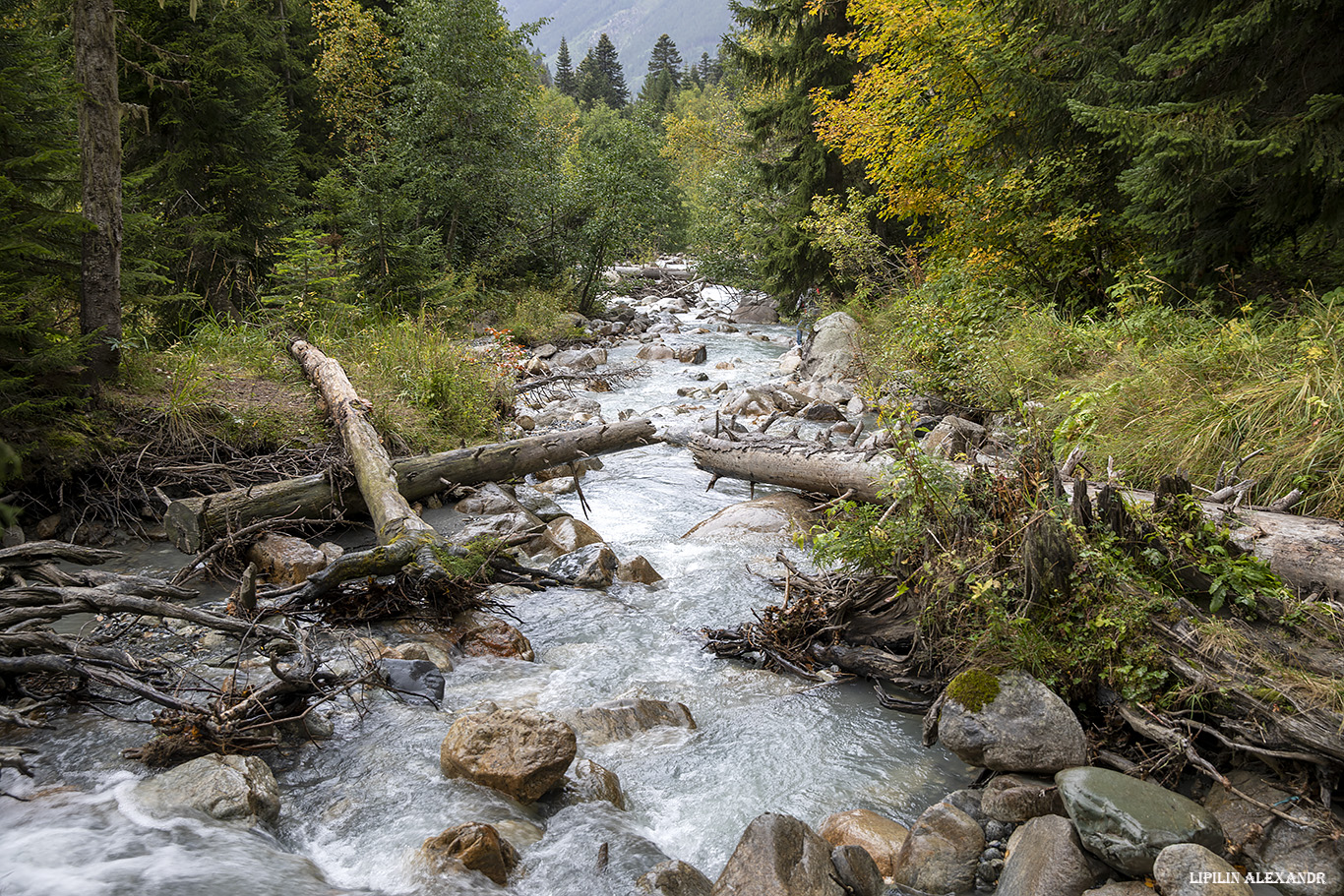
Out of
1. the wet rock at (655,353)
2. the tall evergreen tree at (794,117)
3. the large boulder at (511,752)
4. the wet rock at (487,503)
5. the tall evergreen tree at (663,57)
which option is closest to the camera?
the large boulder at (511,752)

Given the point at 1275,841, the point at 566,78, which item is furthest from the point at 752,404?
the point at 566,78

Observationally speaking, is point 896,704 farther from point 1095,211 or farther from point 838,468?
point 1095,211

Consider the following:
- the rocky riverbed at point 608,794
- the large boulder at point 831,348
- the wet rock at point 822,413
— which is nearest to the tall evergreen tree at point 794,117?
the large boulder at point 831,348

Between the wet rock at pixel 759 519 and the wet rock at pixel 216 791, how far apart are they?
15.8ft

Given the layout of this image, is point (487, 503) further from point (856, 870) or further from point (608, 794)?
point (856, 870)

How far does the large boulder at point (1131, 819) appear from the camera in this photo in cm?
295

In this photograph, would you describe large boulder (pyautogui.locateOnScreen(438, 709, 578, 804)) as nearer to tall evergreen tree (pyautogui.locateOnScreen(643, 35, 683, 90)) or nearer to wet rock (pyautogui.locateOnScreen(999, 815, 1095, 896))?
wet rock (pyautogui.locateOnScreen(999, 815, 1095, 896))

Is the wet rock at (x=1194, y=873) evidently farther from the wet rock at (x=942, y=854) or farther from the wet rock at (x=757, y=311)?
the wet rock at (x=757, y=311)

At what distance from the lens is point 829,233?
50.5 ft

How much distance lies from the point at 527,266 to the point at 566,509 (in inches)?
579

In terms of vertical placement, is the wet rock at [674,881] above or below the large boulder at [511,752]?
below

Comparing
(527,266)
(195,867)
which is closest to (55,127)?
(195,867)

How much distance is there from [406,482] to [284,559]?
1.70m

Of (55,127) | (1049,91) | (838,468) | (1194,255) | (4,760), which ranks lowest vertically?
(4,760)
